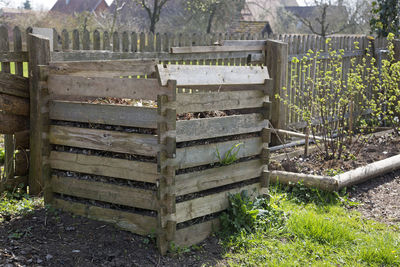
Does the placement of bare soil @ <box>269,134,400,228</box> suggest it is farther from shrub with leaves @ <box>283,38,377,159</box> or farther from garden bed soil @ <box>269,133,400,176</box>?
shrub with leaves @ <box>283,38,377,159</box>

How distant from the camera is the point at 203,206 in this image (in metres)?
3.81

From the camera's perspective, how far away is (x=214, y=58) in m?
6.96

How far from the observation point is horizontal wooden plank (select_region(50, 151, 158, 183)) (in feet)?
11.7

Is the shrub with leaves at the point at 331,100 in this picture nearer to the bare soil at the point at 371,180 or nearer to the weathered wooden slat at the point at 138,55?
the bare soil at the point at 371,180

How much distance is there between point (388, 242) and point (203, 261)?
5.50ft

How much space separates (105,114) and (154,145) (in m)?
0.56

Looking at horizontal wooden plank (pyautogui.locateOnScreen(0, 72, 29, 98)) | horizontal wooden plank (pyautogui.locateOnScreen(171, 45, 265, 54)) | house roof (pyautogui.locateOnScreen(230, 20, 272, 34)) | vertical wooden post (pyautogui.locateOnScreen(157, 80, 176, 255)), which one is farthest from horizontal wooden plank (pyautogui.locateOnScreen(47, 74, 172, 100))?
house roof (pyautogui.locateOnScreen(230, 20, 272, 34))

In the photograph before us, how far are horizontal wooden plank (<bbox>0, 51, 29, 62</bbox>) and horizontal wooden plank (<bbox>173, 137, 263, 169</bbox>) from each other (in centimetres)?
220

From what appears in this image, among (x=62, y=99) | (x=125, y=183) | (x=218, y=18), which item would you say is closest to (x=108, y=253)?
(x=125, y=183)

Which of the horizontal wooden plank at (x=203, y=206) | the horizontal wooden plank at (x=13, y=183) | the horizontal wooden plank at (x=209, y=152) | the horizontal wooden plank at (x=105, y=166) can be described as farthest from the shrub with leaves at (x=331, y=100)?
the horizontal wooden plank at (x=13, y=183)

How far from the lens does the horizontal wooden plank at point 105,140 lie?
353 cm

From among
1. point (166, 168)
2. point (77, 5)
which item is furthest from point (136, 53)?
point (77, 5)

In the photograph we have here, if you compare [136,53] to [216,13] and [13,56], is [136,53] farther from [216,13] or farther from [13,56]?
[216,13]

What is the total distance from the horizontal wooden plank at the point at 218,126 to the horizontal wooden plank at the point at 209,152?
84mm
